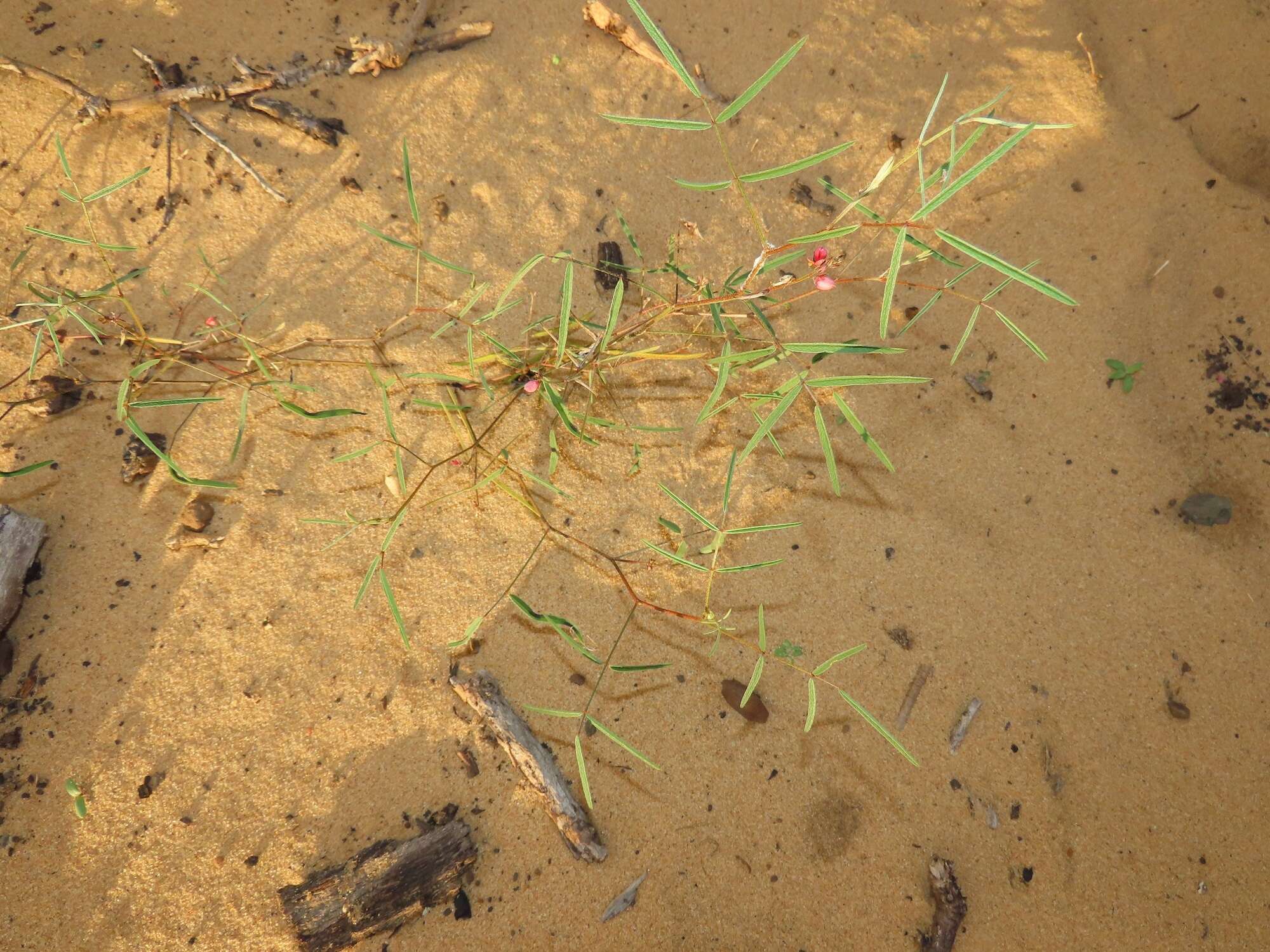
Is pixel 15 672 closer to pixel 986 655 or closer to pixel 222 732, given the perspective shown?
pixel 222 732

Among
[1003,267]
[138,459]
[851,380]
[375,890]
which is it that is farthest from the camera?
[138,459]

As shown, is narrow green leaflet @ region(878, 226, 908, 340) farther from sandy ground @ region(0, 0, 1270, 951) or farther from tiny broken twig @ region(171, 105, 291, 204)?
tiny broken twig @ region(171, 105, 291, 204)

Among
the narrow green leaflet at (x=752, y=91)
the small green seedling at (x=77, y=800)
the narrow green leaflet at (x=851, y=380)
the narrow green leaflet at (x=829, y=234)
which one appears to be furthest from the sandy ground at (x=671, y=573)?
the narrow green leaflet at (x=752, y=91)

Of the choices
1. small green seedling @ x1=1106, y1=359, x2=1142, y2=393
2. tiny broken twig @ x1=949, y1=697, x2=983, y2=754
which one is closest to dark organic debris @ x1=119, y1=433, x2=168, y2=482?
tiny broken twig @ x1=949, y1=697, x2=983, y2=754

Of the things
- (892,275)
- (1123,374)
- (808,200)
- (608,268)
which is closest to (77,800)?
(608,268)

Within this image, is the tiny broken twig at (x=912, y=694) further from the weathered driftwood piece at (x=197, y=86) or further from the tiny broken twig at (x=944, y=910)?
the weathered driftwood piece at (x=197, y=86)

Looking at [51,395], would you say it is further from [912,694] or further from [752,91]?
[912,694]

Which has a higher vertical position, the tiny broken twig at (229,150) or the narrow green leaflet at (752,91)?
the narrow green leaflet at (752,91)
